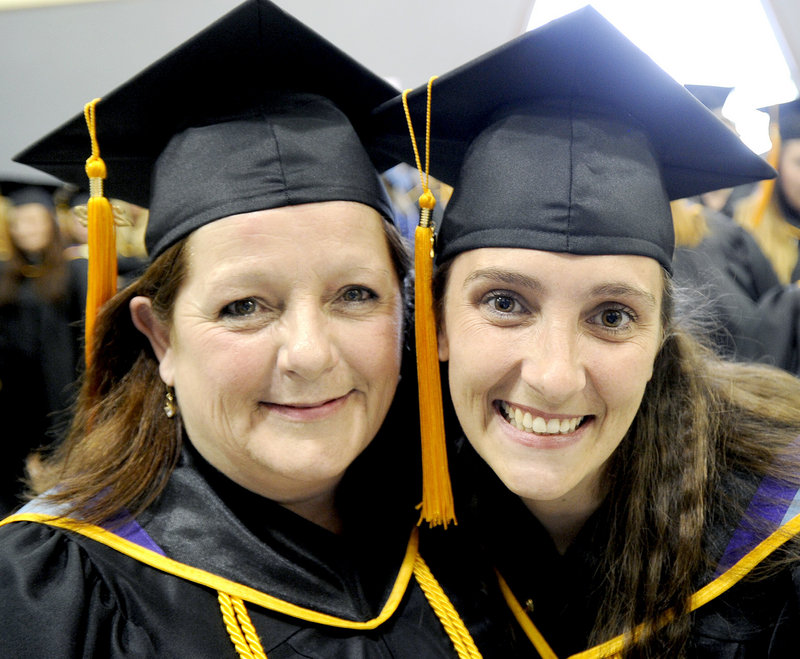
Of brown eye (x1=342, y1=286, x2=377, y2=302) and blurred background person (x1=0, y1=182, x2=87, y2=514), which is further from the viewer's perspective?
blurred background person (x1=0, y1=182, x2=87, y2=514)

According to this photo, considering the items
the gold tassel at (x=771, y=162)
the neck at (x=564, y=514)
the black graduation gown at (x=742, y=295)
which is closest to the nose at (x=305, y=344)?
the neck at (x=564, y=514)

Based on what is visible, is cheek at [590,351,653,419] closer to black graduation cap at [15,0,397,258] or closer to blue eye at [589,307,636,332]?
blue eye at [589,307,636,332]

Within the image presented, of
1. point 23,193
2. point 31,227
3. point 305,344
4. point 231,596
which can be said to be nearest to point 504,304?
point 305,344

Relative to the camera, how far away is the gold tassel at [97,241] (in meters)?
1.49

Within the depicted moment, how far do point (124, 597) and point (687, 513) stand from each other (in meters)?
1.04

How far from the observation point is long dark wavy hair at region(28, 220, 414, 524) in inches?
56.0

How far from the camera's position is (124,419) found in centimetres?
153

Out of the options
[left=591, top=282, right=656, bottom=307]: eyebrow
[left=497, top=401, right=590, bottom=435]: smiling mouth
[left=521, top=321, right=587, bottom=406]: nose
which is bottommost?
[left=497, top=401, right=590, bottom=435]: smiling mouth

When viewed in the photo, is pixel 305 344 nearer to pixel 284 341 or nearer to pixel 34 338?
pixel 284 341

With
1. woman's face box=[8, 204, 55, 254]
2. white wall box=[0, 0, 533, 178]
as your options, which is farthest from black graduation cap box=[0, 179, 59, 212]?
white wall box=[0, 0, 533, 178]

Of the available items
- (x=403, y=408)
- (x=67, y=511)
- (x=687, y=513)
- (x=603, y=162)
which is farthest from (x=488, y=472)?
(x=67, y=511)

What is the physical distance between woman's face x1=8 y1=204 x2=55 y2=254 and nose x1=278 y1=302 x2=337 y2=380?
8.62ft

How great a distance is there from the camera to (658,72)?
4.44 feet

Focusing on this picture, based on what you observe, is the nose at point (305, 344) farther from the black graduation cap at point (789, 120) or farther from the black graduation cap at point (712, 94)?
the black graduation cap at point (712, 94)
